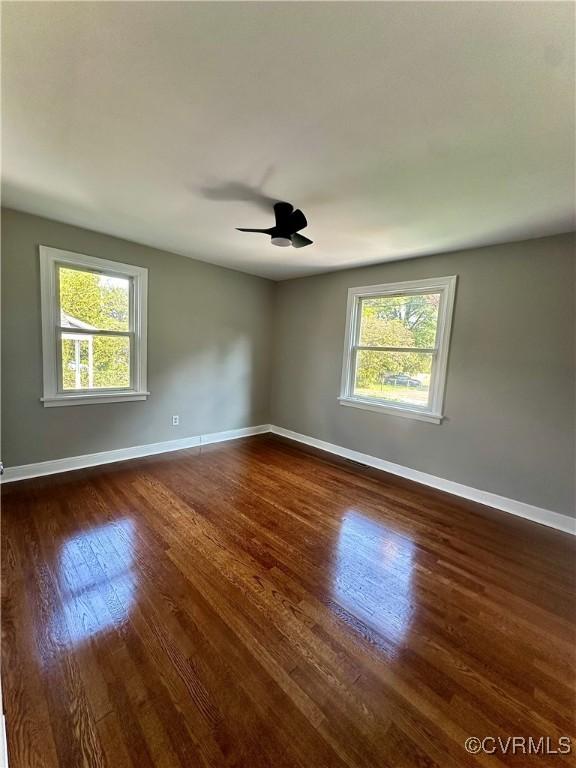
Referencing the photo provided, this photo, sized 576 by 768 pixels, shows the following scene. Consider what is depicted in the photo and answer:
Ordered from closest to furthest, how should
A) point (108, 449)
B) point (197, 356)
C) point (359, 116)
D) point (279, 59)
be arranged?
point (279, 59) → point (359, 116) → point (108, 449) → point (197, 356)

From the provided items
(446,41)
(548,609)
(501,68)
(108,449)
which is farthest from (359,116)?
(108,449)

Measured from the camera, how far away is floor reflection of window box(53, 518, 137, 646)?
1.54 meters

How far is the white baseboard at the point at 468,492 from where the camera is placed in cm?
268

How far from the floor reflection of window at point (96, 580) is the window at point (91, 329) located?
1.68 meters

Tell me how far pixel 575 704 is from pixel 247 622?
1.47 meters

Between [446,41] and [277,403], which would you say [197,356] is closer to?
[277,403]

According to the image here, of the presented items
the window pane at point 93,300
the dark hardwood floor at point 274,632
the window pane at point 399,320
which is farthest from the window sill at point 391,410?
the window pane at point 93,300

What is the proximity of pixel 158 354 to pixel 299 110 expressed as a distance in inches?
122

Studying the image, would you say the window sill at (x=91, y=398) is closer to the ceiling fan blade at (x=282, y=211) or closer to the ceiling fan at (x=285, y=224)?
the ceiling fan at (x=285, y=224)

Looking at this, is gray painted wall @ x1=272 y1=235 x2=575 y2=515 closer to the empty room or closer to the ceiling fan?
the empty room

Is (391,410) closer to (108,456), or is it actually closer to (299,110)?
(299,110)

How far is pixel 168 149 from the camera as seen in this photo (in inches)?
70.2

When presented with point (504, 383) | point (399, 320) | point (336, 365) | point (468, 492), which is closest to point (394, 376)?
point (399, 320)

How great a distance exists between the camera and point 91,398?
3.35 m
